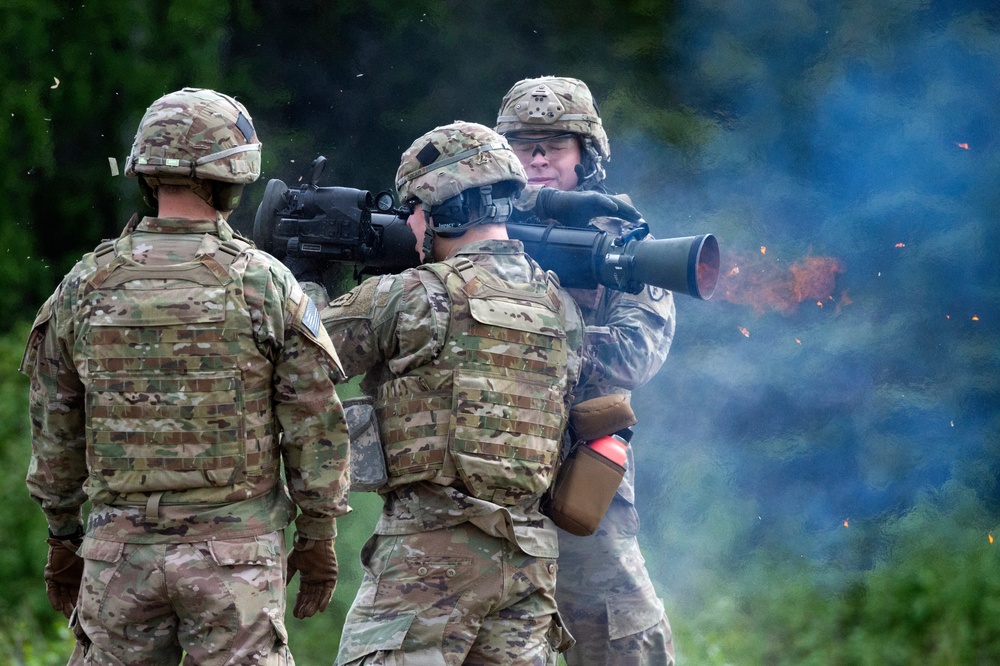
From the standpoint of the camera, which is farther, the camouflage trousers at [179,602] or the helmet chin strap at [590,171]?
the helmet chin strap at [590,171]

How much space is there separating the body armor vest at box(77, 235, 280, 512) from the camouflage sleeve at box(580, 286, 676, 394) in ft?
4.37

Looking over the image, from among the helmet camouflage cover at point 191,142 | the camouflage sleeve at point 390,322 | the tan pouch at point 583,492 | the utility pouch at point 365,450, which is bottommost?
the tan pouch at point 583,492

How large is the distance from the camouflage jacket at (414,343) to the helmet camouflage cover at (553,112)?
108cm

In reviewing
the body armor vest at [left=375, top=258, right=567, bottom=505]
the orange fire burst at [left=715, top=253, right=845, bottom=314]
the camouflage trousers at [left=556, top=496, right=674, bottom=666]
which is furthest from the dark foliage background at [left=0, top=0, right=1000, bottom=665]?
the body armor vest at [left=375, top=258, right=567, bottom=505]

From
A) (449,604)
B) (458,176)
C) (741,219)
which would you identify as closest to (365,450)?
(449,604)

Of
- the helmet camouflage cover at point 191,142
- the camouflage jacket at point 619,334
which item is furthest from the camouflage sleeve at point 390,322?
the camouflage jacket at point 619,334

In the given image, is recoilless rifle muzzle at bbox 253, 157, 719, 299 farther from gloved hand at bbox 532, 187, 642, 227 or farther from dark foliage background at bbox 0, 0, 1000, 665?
dark foliage background at bbox 0, 0, 1000, 665

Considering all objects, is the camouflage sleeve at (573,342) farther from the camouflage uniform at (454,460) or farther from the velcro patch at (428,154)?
the velcro patch at (428,154)

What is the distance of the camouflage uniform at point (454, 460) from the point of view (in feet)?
11.6

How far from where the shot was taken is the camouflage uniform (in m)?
3.53

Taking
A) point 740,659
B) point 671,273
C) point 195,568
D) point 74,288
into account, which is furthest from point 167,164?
point 740,659

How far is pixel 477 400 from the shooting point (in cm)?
357

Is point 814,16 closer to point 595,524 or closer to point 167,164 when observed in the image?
point 595,524

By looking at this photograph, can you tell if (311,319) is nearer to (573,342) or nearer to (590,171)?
(573,342)
